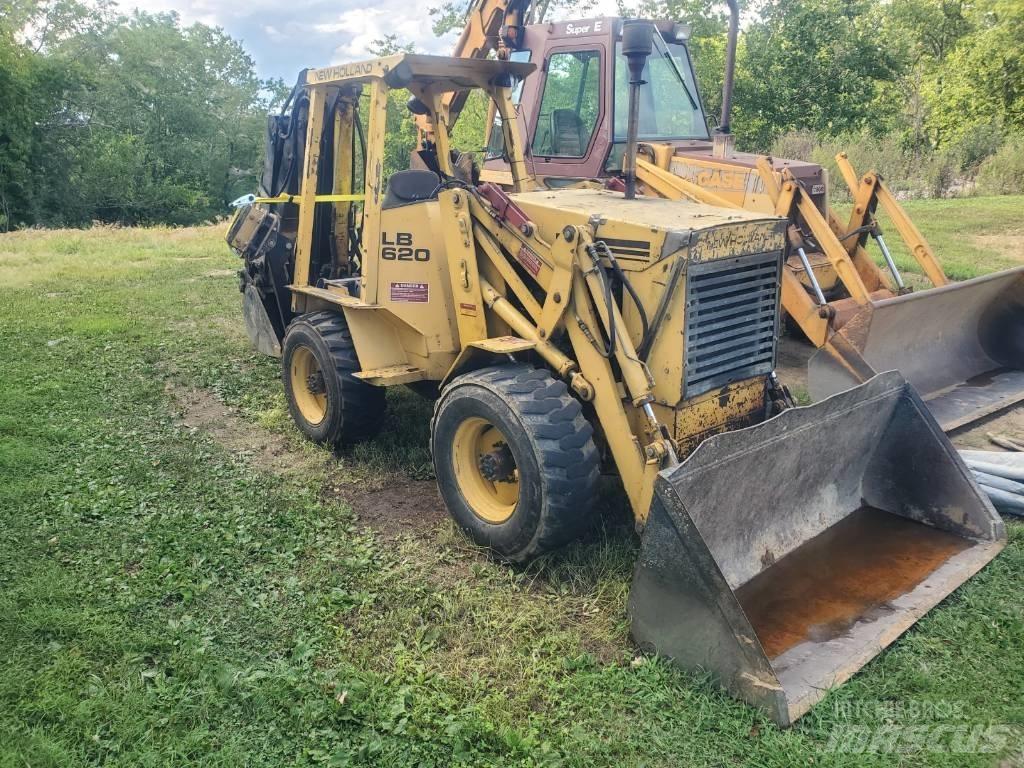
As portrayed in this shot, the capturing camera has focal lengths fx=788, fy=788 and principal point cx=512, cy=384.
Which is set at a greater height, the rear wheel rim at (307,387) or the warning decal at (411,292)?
the warning decal at (411,292)

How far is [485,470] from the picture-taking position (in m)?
4.15

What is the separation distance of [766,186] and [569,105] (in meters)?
1.83

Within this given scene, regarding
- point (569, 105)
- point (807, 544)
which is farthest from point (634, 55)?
point (569, 105)

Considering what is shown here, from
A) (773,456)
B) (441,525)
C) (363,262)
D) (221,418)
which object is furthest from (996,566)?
(221,418)

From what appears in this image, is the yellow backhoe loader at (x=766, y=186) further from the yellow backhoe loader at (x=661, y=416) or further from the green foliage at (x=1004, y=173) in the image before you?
the green foliage at (x=1004, y=173)

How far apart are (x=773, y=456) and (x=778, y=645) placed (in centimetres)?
88

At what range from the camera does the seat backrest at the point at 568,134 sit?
678 cm

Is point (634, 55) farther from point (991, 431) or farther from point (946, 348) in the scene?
point (946, 348)

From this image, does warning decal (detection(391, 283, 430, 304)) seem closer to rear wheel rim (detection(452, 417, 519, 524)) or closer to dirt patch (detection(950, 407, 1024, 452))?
rear wheel rim (detection(452, 417, 519, 524))

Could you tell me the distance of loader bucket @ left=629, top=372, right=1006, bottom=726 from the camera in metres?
3.10

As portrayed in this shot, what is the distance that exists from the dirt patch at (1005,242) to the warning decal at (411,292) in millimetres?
10841

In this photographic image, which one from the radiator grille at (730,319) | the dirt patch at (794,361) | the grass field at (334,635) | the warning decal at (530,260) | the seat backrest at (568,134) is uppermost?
the seat backrest at (568,134)

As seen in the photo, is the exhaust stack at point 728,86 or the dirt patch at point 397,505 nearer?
the dirt patch at point 397,505

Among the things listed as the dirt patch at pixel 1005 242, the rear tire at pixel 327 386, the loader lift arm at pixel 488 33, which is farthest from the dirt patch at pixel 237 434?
the dirt patch at pixel 1005 242
